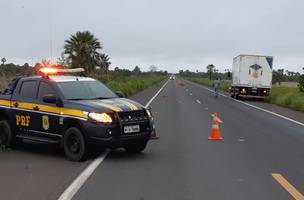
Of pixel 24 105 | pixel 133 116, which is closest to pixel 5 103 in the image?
pixel 24 105

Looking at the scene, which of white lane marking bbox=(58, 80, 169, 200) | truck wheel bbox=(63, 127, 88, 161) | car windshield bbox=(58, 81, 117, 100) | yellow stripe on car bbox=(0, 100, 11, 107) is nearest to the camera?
white lane marking bbox=(58, 80, 169, 200)

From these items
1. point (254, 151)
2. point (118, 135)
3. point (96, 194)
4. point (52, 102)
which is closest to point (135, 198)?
point (96, 194)

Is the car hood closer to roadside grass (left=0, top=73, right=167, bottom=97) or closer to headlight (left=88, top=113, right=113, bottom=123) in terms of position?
headlight (left=88, top=113, right=113, bottom=123)

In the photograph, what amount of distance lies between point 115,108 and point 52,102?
139 centimetres

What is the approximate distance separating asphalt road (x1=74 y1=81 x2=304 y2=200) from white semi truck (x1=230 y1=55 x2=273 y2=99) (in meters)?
24.0

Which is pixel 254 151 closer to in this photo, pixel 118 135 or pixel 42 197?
pixel 118 135

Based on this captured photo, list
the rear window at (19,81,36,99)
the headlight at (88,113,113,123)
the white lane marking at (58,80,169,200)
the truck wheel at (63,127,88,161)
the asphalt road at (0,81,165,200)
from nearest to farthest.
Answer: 1. the white lane marking at (58,80,169,200)
2. the asphalt road at (0,81,165,200)
3. the headlight at (88,113,113,123)
4. the truck wheel at (63,127,88,161)
5. the rear window at (19,81,36,99)

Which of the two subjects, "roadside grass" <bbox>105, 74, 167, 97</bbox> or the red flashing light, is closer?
the red flashing light

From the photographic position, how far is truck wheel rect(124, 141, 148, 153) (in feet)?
38.4

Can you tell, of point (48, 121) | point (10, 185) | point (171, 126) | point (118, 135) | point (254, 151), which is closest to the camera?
point (10, 185)

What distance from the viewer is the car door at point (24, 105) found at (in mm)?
11844

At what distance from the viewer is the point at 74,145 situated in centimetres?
1096

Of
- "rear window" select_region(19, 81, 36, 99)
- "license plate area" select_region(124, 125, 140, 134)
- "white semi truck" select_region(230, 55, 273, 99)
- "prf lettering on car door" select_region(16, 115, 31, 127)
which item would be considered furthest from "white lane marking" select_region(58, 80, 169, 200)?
"white semi truck" select_region(230, 55, 273, 99)

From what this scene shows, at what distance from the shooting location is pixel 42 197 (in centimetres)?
768
